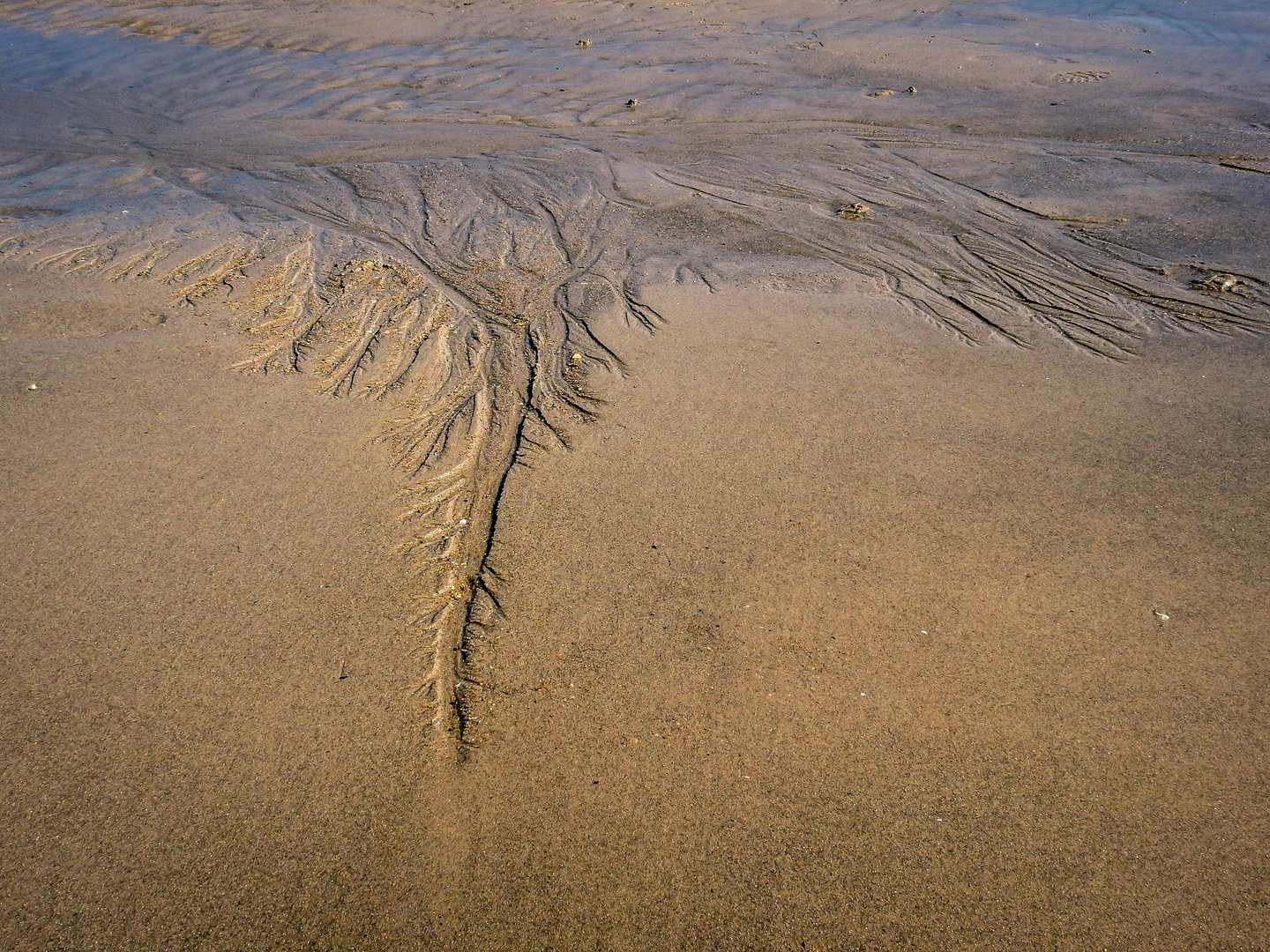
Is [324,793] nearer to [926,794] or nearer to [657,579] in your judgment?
[657,579]

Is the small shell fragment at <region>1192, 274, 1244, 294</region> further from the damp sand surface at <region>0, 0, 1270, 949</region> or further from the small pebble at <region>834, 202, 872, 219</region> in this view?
the small pebble at <region>834, 202, 872, 219</region>

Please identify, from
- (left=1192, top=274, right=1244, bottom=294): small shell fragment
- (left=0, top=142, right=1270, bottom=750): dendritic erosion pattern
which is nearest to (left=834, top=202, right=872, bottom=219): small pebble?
(left=0, top=142, right=1270, bottom=750): dendritic erosion pattern

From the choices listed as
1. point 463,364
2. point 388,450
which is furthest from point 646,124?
point 388,450

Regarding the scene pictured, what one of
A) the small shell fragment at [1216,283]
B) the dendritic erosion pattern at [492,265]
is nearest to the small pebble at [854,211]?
the dendritic erosion pattern at [492,265]

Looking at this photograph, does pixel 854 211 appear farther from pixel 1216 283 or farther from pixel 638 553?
pixel 638 553

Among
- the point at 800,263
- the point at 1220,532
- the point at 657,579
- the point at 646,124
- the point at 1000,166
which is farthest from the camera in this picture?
the point at 646,124
